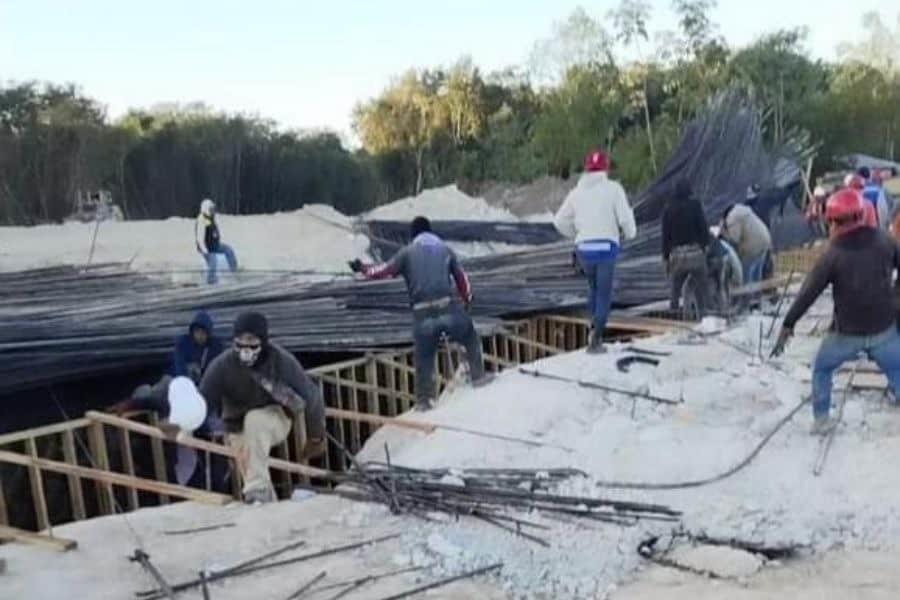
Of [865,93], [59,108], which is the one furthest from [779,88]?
[59,108]

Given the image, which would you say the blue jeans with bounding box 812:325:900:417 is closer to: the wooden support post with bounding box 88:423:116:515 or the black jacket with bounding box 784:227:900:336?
the black jacket with bounding box 784:227:900:336

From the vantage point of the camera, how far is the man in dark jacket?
8.94 m

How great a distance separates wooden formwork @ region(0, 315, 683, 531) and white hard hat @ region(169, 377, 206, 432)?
0.64 meters

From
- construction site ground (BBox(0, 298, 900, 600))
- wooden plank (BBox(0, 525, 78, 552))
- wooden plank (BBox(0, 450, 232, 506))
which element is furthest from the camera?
wooden plank (BBox(0, 450, 232, 506))

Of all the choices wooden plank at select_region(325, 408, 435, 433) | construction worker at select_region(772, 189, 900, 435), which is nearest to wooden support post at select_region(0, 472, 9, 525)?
wooden plank at select_region(325, 408, 435, 433)

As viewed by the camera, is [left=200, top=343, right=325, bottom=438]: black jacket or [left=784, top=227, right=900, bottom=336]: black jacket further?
[left=200, top=343, right=325, bottom=438]: black jacket

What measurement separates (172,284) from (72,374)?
3066mm

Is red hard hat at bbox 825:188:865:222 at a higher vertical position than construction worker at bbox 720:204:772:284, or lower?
higher

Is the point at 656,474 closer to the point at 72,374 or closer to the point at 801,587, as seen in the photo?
the point at 801,587

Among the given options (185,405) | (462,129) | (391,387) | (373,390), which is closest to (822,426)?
(185,405)

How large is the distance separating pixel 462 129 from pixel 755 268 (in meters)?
23.5

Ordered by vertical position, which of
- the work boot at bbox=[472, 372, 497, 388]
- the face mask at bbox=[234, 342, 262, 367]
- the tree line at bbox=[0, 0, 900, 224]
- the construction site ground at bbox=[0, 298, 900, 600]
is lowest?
the construction site ground at bbox=[0, 298, 900, 600]

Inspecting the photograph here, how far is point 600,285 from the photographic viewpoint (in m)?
7.91

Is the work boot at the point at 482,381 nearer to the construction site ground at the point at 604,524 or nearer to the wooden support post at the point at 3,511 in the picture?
the construction site ground at the point at 604,524
